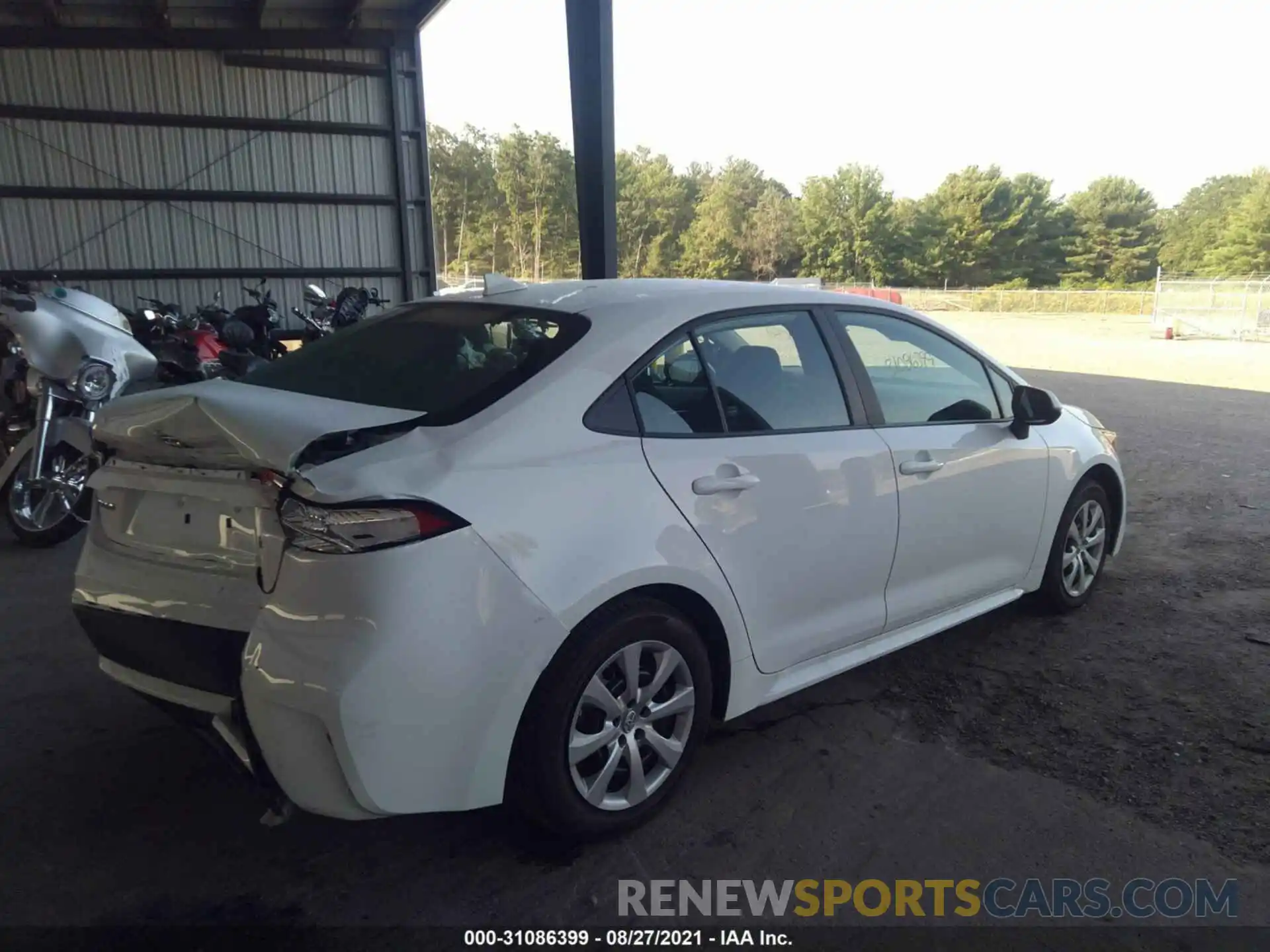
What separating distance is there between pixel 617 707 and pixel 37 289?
615cm

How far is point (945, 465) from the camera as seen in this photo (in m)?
3.49

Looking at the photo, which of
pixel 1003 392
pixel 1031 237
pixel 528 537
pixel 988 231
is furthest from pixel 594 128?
pixel 1031 237

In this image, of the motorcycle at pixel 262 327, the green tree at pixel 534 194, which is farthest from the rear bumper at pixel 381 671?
the green tree at pixel 534 194

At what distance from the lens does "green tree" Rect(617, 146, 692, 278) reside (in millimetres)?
54094

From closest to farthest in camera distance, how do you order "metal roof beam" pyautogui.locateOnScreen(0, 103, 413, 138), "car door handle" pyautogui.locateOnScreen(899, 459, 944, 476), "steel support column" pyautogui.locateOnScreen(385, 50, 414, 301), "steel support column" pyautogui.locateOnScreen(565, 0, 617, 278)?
"car door handle" pyautogui.locateOnScreen(899, 459, 944, 476)
"steel support column" pyautogui.locateOnScreen(565, 0, 617, 278)
"metal roof beam" pyautogui.locateOnScreen(0, 103, 413, 138)
"steel support column" pyautogui.locateOnScreen(385, 50, 414, 301)

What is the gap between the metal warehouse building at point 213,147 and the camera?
13.3 meters

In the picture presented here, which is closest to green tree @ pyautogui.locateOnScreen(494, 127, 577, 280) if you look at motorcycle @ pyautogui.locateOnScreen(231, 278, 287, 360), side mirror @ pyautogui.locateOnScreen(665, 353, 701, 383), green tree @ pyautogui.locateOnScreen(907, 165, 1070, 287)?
green tree @ pyautogui.locateOnScreen(907, 165, 1070, 287)

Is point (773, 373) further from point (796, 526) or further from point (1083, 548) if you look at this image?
point (1083, 548)

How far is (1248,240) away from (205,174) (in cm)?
6695

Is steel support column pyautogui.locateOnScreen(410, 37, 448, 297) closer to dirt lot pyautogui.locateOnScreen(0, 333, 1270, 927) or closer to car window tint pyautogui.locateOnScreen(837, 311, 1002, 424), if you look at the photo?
dirt lot pyautogui.locateOnScreen(0, 333, 1270, 927)

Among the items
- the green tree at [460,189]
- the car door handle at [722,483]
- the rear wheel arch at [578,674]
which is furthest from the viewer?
the green tree at [460,189]

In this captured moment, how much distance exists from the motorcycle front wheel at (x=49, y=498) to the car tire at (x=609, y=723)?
14.6ft

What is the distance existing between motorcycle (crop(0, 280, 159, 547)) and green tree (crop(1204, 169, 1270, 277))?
70.9m

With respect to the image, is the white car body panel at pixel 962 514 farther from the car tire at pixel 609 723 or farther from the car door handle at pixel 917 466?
the car tire at pixel 609 723
